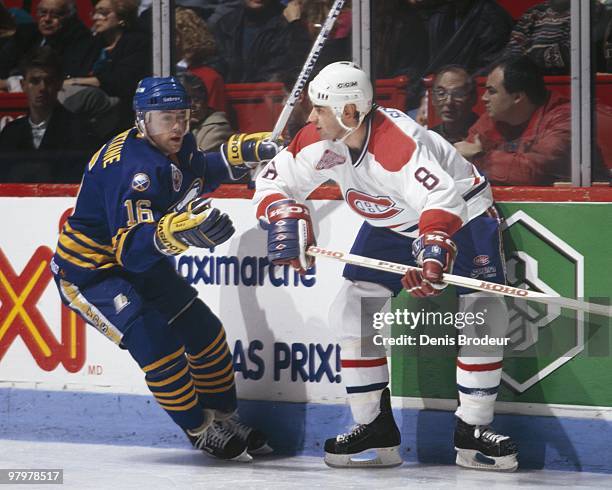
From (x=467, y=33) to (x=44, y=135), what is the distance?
1811 mm

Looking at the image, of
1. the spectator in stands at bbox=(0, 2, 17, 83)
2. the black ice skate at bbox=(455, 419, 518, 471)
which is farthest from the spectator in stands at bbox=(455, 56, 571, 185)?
the spectator in stands at bbox=(0, 2, 17, 83)

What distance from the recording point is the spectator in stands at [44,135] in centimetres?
539

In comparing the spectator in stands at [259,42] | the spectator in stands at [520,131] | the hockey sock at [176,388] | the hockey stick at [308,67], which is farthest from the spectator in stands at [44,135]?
the spectator in stands at [520,131]

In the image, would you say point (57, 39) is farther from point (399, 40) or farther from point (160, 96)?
point (399, 40)

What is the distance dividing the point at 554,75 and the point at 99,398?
1966mm

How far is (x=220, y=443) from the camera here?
14.7 ft

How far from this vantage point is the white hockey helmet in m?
4.16

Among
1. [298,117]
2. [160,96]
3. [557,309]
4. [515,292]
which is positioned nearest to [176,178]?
[160,96]

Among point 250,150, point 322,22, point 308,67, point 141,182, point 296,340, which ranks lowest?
point 296,340

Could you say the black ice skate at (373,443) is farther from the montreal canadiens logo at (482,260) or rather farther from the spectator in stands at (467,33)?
the spectator in stands at (467,33)

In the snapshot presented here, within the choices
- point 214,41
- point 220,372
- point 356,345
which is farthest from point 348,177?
point 214,41

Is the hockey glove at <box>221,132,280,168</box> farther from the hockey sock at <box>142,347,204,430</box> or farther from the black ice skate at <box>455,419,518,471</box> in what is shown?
the black ice skate at <box>455,419,518,471</box>

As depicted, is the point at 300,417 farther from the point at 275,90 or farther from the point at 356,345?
the point at 275,90

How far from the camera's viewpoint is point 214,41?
5.19 meters
